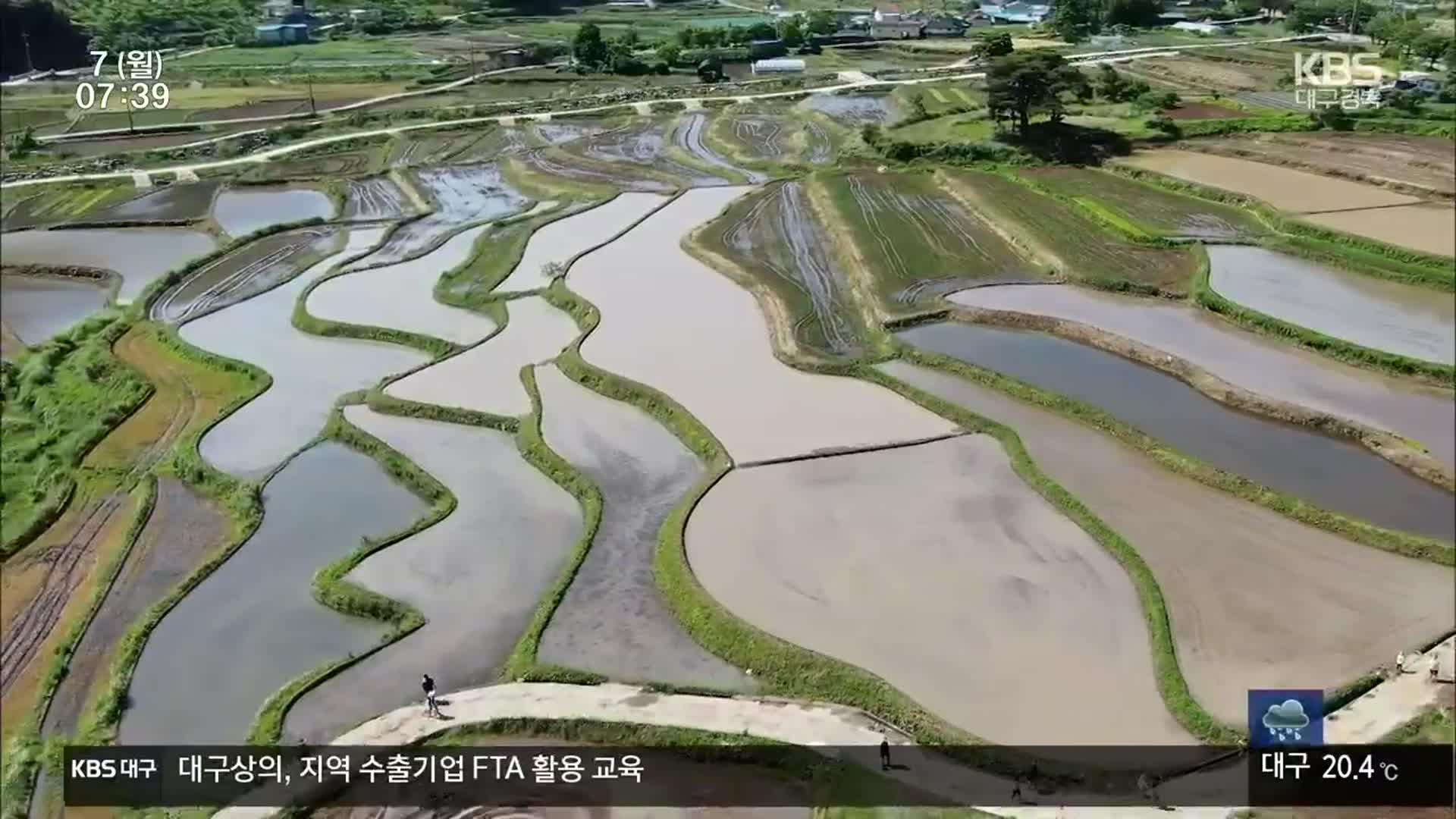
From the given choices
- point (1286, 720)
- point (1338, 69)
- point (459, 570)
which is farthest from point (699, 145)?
point (1286, 720)

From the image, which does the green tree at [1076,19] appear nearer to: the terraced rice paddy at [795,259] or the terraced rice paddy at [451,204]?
the terraced rice paddy at [795,259]

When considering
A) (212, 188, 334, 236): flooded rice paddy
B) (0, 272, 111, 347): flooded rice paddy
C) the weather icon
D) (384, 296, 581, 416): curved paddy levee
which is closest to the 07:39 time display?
(212, 188, 334, 236): flooded rice paddy

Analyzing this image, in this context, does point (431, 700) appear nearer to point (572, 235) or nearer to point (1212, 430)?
point (1212, 430)

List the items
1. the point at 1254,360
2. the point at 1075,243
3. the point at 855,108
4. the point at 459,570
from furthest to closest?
the point at 855,108, the point at 1075,243, the point at 1254,360, the point at 459,570

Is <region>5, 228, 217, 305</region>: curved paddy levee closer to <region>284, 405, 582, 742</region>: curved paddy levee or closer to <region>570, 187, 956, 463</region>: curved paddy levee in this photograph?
<region>570, 187, 956, 463</region>: curved paddy levee

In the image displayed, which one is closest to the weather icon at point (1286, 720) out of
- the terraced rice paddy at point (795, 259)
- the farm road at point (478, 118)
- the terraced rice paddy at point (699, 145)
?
the terraced rice paddy at point (795, 259)

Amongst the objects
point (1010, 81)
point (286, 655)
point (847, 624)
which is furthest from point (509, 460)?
point (1010, 81)

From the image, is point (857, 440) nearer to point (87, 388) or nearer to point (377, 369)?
point (377, 369)
